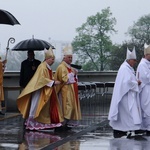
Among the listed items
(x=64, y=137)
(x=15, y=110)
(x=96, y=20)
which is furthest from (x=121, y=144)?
(x=96, y=20)

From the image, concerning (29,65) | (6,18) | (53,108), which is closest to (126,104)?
(53,108)

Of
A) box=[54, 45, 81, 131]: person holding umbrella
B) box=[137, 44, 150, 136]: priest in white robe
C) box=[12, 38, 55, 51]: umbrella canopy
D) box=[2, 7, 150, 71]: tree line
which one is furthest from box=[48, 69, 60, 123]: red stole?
box=[2, 7, 150, 71]: tree line

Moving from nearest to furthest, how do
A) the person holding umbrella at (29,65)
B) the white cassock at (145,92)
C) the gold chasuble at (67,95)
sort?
the white cassock at (145,92), the gold chasuble at (67,95), the person holding umbrella at (29,65)

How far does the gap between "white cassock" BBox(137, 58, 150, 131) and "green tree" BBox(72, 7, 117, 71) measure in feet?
52.3

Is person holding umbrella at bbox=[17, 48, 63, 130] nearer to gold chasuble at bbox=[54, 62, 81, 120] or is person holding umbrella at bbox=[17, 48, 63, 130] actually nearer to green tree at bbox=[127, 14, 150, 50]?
gold chasuble at bbox=[54, 62, 81, 120]

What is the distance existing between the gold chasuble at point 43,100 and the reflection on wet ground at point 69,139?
0.33 m

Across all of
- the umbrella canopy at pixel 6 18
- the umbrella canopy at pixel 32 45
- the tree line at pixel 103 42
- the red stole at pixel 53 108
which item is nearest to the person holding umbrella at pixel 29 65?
the umbrella canopy at pixel 6 18

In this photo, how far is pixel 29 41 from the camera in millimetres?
15922

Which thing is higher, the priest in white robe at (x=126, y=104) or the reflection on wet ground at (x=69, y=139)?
the priest in white robe at (x=126, y=104)

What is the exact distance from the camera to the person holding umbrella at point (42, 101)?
493 inches

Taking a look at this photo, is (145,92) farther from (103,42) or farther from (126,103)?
(103,42)

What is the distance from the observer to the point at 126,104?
40.0 ft

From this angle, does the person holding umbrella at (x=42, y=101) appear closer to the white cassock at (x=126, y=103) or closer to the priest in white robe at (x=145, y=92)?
the white cassock at (x=126, y=103)

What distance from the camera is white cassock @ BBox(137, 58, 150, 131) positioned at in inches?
493
